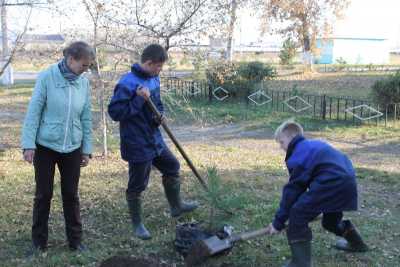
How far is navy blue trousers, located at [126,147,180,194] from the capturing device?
4332 millimetres

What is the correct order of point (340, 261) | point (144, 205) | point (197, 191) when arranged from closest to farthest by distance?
point (340, 261) < point (144, 205) < point (197, 191)

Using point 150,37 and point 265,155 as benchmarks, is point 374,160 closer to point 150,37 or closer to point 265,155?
point 265,155

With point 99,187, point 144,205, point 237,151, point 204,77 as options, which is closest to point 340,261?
point 144,205

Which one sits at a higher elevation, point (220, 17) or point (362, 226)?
point (220, 17)

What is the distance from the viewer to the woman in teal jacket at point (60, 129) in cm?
375

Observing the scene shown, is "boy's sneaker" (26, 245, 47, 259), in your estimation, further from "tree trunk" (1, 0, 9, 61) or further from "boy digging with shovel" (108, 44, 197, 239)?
"tree trunk" (1, 0, 9, 61)

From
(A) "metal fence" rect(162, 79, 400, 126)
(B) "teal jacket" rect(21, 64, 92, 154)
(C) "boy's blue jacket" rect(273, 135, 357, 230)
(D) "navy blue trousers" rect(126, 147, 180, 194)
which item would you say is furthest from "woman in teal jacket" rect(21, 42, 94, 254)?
(A) "metal fence" rect(162, 79, 400, 126)

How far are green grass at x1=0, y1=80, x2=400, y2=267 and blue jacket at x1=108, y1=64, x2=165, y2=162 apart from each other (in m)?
0.66

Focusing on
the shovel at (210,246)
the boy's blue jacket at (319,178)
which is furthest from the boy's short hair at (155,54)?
the shovel at (210,246)

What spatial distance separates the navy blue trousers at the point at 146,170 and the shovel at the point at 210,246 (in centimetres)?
84

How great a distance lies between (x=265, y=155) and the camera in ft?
29.6

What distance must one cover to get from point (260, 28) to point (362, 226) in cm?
2372

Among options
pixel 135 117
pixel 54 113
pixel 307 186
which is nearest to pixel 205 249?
pixel 307 186

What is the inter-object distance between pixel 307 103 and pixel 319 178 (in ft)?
36.0
